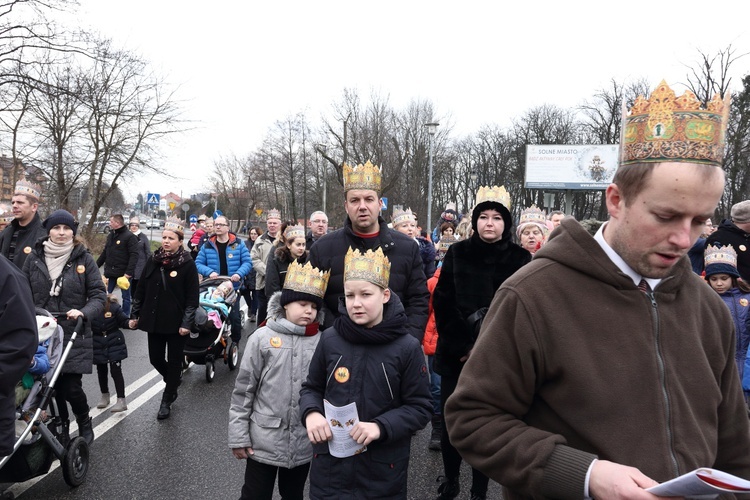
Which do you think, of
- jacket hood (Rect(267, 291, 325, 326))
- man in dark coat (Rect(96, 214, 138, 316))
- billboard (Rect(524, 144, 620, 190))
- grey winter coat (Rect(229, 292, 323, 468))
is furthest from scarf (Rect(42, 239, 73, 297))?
billboard (Rect(524, 144, 620, 190))

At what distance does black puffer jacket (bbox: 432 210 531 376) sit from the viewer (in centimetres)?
403

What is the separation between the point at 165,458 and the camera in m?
4.85

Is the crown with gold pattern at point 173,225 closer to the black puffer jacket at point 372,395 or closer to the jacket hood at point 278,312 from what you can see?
the jacket hood at point 278,312

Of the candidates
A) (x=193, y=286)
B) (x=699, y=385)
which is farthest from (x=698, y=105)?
(x=193, y=286)

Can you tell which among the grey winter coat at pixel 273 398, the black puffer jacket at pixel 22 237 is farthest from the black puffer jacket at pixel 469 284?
the black puffer jacket at pixel 22 237

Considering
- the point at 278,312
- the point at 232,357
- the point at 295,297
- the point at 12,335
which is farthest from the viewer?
the point at 232,357

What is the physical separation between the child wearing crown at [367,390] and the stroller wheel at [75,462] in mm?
2259

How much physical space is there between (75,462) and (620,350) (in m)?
4.29

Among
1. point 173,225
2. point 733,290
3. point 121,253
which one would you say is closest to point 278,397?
point 173,225

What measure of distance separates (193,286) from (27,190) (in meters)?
2.21

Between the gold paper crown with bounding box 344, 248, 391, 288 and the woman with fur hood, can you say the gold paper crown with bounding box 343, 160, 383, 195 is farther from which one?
the woman with fur hood

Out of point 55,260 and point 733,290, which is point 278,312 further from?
point 733,290

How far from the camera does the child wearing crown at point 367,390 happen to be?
2.93 m

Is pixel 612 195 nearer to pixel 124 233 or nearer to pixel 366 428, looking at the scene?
pixel 366 428
